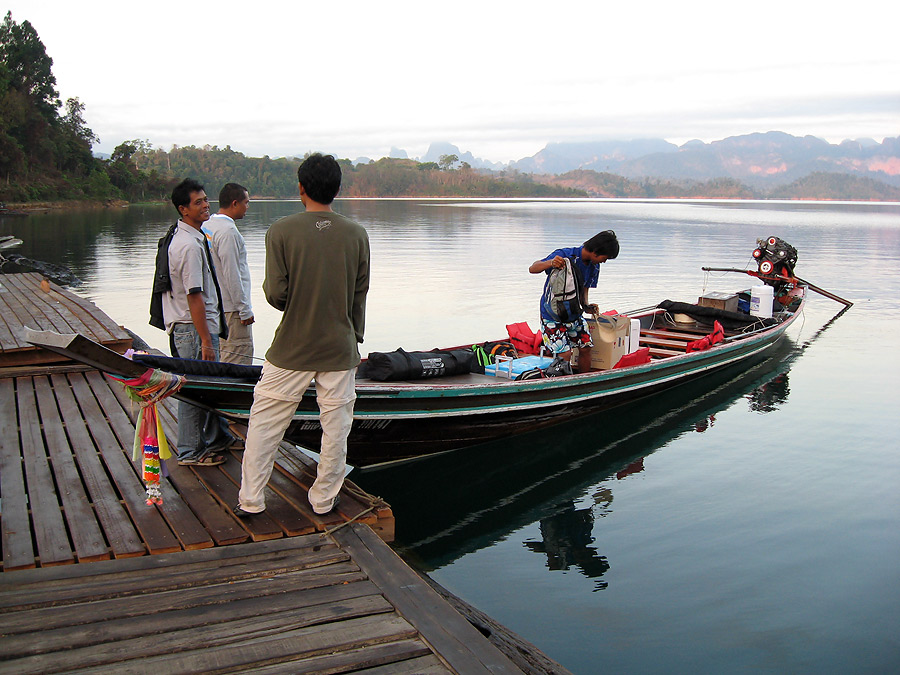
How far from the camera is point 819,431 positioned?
351 inches

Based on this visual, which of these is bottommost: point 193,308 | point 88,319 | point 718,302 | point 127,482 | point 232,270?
point 127,482

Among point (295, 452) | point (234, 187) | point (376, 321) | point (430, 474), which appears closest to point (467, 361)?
point (430, 474)

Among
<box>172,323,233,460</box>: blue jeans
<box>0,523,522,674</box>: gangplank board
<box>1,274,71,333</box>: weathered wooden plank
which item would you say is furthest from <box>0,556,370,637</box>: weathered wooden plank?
<box>1,274,71,333</box>: weathered wooden plank

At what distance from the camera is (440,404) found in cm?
625

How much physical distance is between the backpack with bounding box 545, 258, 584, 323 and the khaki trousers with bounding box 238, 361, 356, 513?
3.57m

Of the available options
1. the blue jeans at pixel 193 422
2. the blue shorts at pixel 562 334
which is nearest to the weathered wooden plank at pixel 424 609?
the blue jeans at pixel 193 422

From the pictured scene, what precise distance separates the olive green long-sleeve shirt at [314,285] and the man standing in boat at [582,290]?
3.05 m

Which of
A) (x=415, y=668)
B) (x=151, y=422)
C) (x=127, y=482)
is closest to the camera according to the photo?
(x=415, y=668)

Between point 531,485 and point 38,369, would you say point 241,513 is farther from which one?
point 38,369

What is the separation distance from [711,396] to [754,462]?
2843mm

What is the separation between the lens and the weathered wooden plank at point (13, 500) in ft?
11.3

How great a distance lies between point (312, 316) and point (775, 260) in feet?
41.3

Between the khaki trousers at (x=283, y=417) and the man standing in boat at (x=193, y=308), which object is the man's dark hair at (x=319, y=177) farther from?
the man standing in boat at (x=193, y=308)

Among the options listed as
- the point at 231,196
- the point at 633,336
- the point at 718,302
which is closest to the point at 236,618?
the point at 231,196
